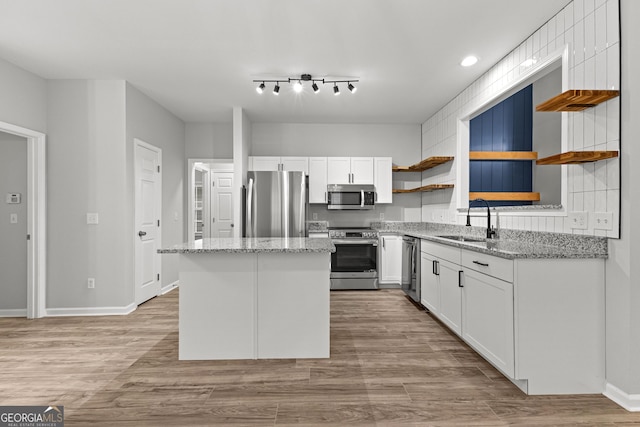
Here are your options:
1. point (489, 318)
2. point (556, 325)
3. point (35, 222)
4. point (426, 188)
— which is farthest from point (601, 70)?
point (35, 222)

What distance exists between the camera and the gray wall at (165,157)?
13.3ft

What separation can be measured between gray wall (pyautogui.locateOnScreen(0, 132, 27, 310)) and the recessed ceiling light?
189 inches

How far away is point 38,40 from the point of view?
3035 mm

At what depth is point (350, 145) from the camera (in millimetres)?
5840

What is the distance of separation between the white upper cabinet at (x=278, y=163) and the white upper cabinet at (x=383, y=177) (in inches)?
42.9

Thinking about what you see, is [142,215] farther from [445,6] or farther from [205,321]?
[445,6]

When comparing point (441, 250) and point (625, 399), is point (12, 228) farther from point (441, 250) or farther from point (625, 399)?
point (625, 399)

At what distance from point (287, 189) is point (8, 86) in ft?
10.5

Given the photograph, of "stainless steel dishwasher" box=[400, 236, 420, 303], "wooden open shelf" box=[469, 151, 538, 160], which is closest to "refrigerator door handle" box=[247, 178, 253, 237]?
"stainless steel dishwasher" box=[400, 236, 420, 303]

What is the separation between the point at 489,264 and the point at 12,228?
15.8ft

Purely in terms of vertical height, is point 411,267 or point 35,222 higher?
point 35,222

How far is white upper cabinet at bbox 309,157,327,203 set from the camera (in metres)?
5.48

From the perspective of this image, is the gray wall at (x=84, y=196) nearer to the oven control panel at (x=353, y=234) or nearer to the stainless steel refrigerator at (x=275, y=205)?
the stainless steel refrigerator at (x=275, y=205)

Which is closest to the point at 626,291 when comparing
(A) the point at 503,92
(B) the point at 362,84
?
(A) the point at 503,92
